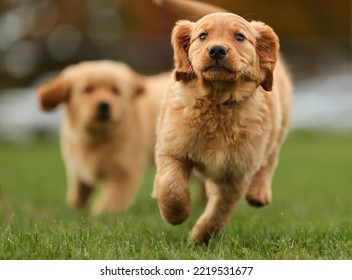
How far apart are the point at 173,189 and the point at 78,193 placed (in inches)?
128

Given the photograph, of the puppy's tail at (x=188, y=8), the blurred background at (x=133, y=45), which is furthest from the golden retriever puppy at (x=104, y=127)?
the blurred background at (x=133, y=45)

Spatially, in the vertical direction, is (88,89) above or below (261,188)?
below

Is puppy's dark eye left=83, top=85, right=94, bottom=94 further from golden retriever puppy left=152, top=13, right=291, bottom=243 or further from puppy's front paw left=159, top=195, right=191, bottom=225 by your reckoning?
puppy's front paw left=159, top=195, right=191, bottom=225

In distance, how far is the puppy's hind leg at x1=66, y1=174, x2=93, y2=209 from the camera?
6.99 m

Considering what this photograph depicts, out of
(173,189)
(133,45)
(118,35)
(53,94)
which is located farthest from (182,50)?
(118,35)

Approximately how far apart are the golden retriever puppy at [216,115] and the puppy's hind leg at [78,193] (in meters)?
2.91

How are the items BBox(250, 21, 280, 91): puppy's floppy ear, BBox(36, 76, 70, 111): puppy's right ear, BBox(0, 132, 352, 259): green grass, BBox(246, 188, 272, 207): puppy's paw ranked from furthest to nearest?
BBox(36, 76, 70, 111): puppy's right ear < BBox(246, 188, 272, 207): puppy's paw < BBox(250, 21, 280, 91): puppy's floppy ear < BBox(0, 132, 352, 259): green grass

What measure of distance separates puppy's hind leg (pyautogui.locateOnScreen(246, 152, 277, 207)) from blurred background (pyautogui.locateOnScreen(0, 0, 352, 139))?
12489 millimetres

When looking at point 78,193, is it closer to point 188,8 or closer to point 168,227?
point 168,227

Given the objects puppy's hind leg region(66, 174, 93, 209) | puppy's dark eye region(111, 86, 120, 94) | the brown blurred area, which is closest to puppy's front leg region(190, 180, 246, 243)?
puppy's dark eye region(111, 86, 120, 94)

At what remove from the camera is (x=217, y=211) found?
4.23 meters

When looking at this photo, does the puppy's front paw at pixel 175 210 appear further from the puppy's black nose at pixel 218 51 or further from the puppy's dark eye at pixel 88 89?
the puppy's dark eye at pixel 88 89

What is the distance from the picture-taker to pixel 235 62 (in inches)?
141

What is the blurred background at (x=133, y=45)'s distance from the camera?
1928 cm
